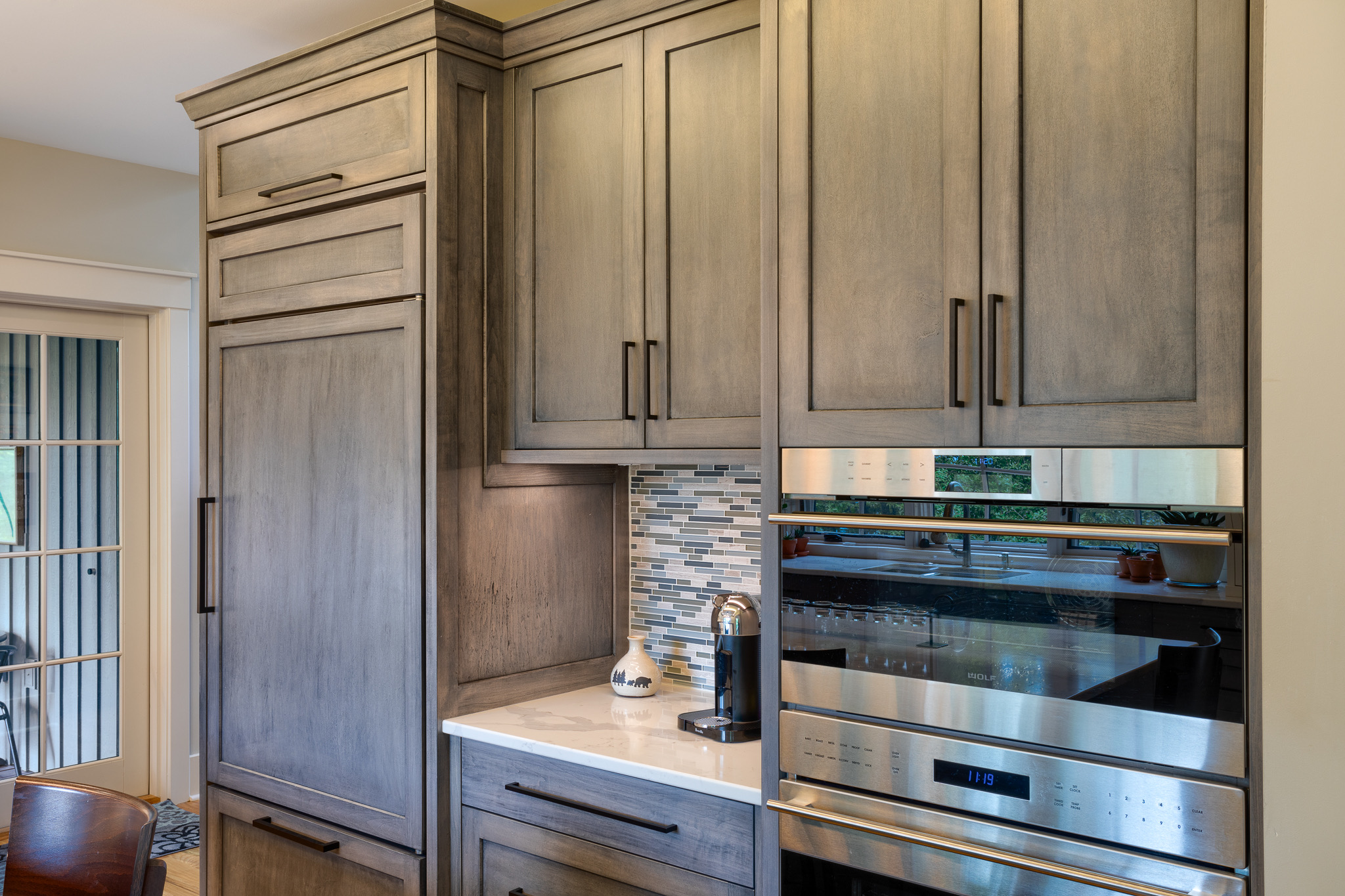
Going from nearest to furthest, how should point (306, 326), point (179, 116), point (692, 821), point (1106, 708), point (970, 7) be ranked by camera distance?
point (1106, 708) < point (970, 7) < point (692, 821) < point (306, 326) < point (179, 116)

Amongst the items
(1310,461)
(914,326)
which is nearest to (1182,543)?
(1310,461)

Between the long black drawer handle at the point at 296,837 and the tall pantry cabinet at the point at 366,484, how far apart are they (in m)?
0.01

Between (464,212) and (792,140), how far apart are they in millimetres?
875

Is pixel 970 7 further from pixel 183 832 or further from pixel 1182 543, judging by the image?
pixel 183 832

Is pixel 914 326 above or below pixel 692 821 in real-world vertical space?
above

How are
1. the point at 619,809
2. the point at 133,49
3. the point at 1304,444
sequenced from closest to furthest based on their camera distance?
the point at 1304,444, the point at 619,809, the point at 133,49

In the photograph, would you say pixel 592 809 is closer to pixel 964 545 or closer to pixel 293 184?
pixel 964 545

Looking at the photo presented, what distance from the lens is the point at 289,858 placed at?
254cm

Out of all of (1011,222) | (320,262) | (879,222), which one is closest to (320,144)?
(320,262)

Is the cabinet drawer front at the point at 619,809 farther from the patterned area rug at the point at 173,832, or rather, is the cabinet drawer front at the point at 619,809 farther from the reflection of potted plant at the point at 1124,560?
the patterned area rug at the point at 173,832

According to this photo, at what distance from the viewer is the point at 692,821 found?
72.2 inches

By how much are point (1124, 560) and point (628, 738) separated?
42.9 inches

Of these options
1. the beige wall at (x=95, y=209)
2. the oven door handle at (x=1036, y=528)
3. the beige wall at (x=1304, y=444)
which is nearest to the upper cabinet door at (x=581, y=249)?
the oven door handle at (x=1036, y=528)

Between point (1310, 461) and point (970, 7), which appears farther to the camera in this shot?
point (970, 7)
